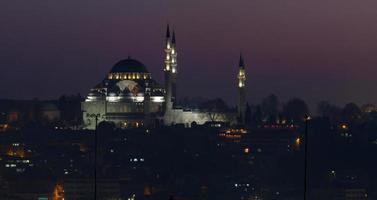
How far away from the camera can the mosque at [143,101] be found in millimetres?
140500

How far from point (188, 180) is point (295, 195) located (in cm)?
726

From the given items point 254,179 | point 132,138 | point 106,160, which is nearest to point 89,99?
point 132,138

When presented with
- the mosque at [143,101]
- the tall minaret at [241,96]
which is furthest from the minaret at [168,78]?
the tall minaret at [241,96]

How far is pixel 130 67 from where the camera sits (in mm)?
152750

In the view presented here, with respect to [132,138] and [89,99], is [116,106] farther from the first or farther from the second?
[132,138]

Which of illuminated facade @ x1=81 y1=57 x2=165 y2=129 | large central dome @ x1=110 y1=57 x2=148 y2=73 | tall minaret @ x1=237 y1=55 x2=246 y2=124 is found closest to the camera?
tall minaret @ x1=237 y1=55 x2=246 y2=124

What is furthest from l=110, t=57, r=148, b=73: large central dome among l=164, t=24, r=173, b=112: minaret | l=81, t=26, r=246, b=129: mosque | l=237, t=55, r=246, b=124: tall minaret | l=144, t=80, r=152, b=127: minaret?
l=237, t=55, r=246, b=124: tall minaret

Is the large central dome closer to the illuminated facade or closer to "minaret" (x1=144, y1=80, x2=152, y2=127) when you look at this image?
the illuminated facade

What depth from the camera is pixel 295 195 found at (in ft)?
315

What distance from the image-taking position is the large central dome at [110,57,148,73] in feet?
499

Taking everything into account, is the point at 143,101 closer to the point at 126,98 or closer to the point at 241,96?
the point at 126,98

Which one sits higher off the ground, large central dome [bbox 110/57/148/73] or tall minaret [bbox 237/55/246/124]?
large central dome [bbox 110/57/148/73]

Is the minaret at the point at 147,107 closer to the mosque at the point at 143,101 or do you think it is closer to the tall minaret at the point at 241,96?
the mosque at the point at 143,101

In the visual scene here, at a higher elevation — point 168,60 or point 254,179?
point 168,60
